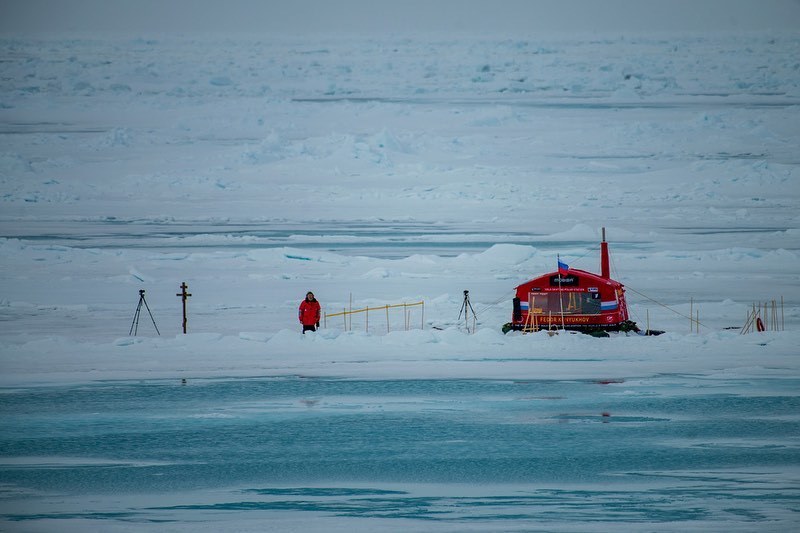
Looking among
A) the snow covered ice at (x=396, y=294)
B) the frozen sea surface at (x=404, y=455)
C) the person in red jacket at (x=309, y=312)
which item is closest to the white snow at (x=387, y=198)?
the snow covered ice at (x=396, y=294)

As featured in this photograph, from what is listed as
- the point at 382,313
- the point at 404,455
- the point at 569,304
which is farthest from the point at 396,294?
the point at 404,455

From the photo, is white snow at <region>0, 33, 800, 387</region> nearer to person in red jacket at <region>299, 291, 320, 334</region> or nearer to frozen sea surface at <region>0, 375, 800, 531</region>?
person in red jacket at <region>299, 291, 320, 334</region>

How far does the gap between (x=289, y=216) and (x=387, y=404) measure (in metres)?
34.5

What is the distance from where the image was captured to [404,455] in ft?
41.4

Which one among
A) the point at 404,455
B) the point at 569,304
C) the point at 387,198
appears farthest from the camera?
the point at 387,198

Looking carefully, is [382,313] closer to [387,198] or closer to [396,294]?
[396,294]

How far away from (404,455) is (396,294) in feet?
49.1

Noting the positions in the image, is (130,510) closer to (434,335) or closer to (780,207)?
(434,335)

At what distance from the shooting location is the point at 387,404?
15.4 m

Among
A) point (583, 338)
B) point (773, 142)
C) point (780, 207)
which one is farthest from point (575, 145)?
point (583, 338)

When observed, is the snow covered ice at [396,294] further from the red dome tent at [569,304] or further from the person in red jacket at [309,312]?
the red dome tent at [569,304]

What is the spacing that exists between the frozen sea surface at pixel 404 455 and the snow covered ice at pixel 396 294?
5cm

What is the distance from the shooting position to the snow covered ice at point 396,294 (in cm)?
1133

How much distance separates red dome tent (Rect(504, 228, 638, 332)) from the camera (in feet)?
69.3
